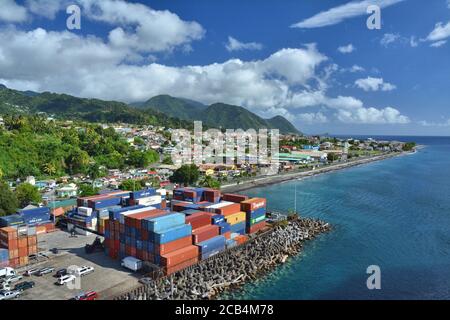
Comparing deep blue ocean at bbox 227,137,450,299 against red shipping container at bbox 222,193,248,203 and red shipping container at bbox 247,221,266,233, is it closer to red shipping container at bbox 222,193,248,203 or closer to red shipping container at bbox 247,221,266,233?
red shipping container at bbox 247,221,266,233

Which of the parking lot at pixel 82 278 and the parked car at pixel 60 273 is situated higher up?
the parked car at pixel 60 273

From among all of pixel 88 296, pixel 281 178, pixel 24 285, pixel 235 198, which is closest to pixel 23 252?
pixel 24 285

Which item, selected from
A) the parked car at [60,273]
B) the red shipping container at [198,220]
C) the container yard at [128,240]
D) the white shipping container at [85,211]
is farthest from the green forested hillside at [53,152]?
the parked car at [60,273]

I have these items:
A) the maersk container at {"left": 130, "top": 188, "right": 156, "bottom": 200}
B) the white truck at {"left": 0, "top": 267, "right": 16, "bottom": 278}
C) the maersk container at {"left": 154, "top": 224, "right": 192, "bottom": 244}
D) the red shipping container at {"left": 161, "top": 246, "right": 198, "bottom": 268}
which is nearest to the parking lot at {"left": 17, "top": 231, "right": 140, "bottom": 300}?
the white truck at {"left": 0, "top": 267, "right": 16, "bottom": 278}

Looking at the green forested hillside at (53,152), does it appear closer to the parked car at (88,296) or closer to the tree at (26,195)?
the tree at (26,195)

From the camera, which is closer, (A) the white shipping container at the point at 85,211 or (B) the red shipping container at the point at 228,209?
(B) the red shipping container at the point at 228,209
